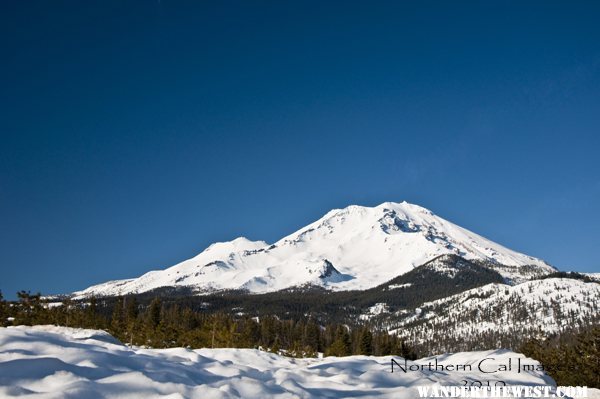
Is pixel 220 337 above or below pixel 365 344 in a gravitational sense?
above

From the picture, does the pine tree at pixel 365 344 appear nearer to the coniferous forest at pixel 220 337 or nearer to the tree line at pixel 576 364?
the coniferous forest at pixel 220 337

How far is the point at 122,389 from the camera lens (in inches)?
315

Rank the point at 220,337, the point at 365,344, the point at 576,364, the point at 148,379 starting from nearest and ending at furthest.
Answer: the point at 148,379, the point at 576,364, the point at 220,337, the point at 365,344

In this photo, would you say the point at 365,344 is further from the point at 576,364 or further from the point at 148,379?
the point at 148,379

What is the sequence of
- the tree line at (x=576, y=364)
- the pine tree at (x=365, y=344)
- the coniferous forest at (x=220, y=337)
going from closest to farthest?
the tree line at (x=576, y=364) → the coniferous forest at (x=220, y=337) → the pine tree at (x=365, y=344)

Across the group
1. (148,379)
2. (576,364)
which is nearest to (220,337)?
(576,364)

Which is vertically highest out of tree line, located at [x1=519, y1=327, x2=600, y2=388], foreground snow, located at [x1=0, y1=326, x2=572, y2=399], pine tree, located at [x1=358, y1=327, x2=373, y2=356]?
foreground snow, located at [x1=0, y1=326, x2=572, y2=399]

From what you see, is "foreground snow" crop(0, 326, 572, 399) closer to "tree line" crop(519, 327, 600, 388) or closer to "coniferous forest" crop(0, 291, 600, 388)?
"tree line" crop(519, 327, 600, 388)

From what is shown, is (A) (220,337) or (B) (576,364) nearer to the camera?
(B) (576,364)

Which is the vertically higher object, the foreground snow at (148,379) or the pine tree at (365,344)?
the foreground snow at (148,379)

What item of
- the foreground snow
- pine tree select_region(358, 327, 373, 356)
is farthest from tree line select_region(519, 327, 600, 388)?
pine tree select_region(358, 327, 373, 356)

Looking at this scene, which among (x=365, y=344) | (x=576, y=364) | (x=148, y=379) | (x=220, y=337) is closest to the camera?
(x=148, y=379)

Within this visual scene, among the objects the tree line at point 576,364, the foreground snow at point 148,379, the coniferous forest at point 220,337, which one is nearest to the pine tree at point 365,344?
the coniferous forest at point 220,337

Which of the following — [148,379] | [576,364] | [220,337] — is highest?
[148,379]
